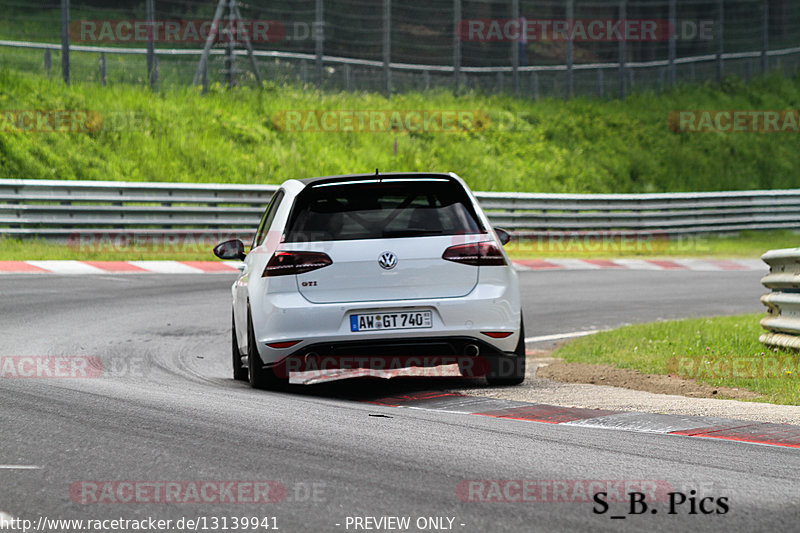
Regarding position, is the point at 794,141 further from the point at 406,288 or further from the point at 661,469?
the point at 661,469

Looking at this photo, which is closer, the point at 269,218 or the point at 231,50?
the point at 269,218

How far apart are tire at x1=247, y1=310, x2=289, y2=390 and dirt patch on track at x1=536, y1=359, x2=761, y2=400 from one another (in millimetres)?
2291

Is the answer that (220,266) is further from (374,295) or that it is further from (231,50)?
(374,295)

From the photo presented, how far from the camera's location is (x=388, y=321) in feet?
26.1

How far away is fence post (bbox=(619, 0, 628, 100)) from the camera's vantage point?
105 ft

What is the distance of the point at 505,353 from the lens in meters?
8.32

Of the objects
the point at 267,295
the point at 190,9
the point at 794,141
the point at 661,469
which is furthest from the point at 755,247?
the point at 661,469

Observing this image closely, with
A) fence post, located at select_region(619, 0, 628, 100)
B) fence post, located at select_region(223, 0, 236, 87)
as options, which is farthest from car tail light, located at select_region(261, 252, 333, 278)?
fence post, located at select_region(619, 0, 628, 100)

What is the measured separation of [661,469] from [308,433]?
1.90m

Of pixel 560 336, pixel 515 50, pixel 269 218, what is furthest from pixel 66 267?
pixel 515 50

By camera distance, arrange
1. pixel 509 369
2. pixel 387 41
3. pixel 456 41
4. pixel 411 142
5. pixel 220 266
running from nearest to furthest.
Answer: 1. pixel 509 369
2. pixel 220 266
3. pixel 387 41
4. pixel 411 142
5. pixel 456 41

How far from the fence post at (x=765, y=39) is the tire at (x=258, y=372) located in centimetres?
2926

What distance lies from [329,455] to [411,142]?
23.7 metres

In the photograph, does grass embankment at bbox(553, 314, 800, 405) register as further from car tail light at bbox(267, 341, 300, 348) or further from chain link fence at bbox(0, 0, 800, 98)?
chain link fence at bbox(0, 0, 800, 98)
